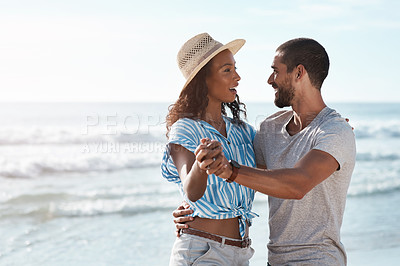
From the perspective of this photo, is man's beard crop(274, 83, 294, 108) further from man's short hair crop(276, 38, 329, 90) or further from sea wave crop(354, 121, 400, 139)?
sea wave crop(354, 121, 400, 139)

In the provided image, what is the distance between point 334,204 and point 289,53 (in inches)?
34.2

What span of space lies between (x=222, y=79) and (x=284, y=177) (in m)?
0.96

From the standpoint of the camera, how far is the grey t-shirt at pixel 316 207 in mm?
2693

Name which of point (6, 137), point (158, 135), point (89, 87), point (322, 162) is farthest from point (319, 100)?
point (89, 87)

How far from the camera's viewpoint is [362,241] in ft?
21.8

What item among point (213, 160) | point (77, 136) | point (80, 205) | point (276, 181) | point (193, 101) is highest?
point (193, 101)

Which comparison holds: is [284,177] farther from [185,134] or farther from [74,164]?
[74,164]

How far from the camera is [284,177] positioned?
2.41 metres

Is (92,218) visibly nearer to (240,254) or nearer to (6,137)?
(240,254)

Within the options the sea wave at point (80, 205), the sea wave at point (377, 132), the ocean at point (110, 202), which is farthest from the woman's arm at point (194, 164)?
the sea wave at point (377, 132)

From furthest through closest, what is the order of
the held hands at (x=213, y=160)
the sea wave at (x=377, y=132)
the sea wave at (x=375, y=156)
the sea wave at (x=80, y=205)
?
the sea wave at (x=377, y=132), the sea wave at (x=375, y=156), the sea wave at (x=80, y=205), the held hands at (x=213, y=160)

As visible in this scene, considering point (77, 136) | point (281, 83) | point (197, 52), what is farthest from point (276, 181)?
point (77, 136)

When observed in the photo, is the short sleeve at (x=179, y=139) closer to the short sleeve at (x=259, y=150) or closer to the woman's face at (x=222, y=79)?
the woman's face at (x=222, y=79)

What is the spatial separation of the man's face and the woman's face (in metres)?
0.26
